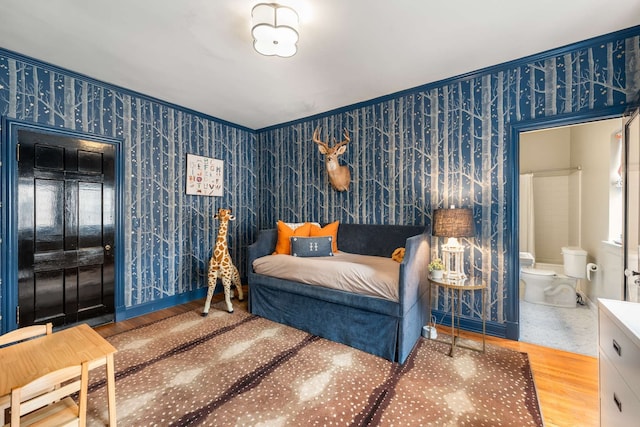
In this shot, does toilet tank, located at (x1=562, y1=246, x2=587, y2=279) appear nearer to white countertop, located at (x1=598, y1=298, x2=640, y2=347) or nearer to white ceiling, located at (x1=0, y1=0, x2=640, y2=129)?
white ceiling, located at (x1=0, y1=0, x2=640, y2=129)

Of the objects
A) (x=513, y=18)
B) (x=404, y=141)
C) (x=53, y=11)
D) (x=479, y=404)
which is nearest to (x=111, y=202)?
(x=53, y=11)

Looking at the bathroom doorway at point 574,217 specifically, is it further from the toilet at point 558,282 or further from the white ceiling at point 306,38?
the white ceiling at point 306,38

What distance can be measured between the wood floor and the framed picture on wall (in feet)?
6.16

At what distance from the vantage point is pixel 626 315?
3.68ft

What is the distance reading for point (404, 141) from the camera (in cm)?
316

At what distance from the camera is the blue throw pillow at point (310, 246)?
3129 mm

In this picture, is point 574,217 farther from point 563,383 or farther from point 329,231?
point 329,231

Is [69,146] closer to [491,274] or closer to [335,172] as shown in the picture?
[335,172]

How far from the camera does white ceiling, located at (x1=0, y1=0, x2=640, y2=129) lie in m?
1.86

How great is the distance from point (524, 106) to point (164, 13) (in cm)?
299

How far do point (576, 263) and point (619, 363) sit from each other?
3.20 meters

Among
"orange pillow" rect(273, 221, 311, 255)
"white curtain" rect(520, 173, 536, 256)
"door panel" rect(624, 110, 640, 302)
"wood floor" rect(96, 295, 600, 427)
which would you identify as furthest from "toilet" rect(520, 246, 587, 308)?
"orange pillow" rect(273, 221, 311, 255)

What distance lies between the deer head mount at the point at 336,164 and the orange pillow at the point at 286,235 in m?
0.70

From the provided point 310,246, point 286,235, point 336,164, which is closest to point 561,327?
point 310,246
